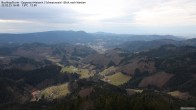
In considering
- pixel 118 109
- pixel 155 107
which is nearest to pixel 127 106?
pixel 118 109

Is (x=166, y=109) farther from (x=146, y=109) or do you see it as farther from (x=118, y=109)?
(x=118, y=109)

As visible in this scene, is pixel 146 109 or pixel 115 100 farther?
pixel 115 100

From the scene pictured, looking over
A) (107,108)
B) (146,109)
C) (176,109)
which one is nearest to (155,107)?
(146,109)

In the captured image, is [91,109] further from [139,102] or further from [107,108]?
[139,102]

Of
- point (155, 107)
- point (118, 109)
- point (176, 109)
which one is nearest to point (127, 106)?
point (118, 109)

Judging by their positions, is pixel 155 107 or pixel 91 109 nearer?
pixel 155 107

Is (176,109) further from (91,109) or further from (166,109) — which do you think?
(91,109)

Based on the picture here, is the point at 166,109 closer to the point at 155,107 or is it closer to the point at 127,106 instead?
the point at 155,107
